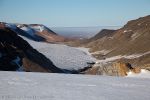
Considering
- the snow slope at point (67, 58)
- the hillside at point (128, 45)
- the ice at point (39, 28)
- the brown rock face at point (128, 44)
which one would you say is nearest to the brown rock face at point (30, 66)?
the snow slope at point (67, 58)

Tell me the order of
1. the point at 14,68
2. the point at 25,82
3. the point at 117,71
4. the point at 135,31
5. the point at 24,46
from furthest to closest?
the point at 135,31
the point at 24,46
the point at 14,68
the point at 117,71
the point at 25,82

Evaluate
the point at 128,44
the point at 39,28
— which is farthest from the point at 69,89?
the point at 39,28

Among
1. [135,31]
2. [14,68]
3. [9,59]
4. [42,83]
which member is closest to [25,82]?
[42,83]

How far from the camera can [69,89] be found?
10.9m

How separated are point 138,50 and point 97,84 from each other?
67.3m

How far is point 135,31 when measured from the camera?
98.9m

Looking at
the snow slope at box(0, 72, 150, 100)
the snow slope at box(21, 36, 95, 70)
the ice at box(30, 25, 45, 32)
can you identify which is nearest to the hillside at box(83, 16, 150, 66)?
the snow slope at box(21, 36, 95, 70)

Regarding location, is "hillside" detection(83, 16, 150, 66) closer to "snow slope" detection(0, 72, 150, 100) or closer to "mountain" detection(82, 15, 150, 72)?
"mountain" detection(82, 15, 150, 72)

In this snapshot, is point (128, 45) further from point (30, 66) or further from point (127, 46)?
point (30, 66)

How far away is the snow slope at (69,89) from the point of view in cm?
978

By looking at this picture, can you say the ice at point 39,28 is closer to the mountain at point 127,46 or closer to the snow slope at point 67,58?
the mountain at point 127,46

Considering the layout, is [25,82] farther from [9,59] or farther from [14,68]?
[9,59]

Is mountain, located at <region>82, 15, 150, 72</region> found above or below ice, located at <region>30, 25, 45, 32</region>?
below

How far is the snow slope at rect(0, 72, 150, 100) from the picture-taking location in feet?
32.1
